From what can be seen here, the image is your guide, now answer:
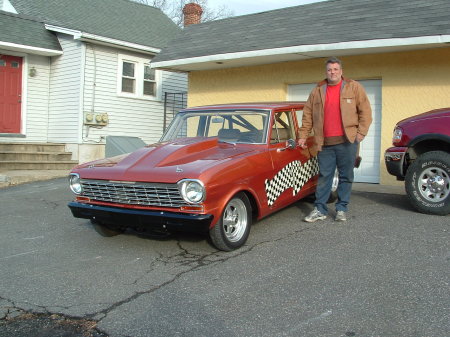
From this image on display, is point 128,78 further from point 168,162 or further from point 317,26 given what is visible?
point 168,162

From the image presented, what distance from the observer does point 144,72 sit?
14.6 metres

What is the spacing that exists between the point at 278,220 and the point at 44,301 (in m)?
3.26

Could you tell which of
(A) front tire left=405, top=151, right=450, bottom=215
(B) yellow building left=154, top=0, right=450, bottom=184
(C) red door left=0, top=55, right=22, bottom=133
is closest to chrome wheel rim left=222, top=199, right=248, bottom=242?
(A) front tire left=405, top=151, right=450, bottom=215

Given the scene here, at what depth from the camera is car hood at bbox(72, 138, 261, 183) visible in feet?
14.4

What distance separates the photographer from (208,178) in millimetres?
4246

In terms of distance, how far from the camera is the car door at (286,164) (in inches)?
210

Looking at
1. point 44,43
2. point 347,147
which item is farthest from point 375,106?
point 44,43

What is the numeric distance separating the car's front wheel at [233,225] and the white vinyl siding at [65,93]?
9.25m

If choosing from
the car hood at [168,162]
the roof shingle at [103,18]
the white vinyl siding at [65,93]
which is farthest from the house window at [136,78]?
the car hood at [168,162]

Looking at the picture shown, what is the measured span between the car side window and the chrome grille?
1640 millimetres

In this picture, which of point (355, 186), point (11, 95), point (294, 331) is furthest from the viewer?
point (11, 95)

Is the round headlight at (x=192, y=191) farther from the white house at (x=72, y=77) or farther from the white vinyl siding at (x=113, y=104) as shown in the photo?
the white vinyl siding at (x=113, y=104)

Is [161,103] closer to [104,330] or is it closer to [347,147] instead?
[347,147]

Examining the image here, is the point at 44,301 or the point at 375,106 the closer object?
the point at 44,301
